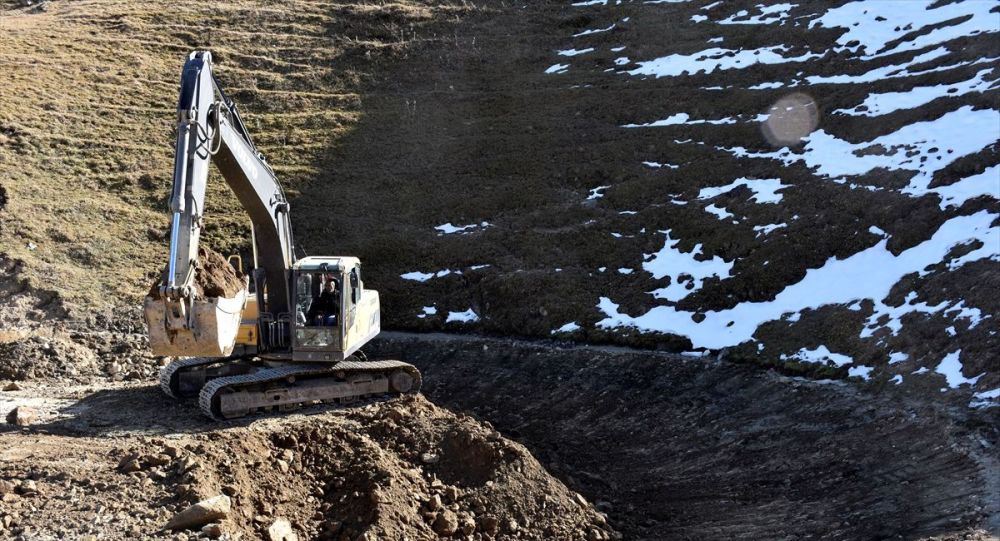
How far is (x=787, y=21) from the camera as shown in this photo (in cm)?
3750

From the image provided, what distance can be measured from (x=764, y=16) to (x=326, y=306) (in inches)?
1071

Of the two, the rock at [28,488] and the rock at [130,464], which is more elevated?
the rock at [28,488]

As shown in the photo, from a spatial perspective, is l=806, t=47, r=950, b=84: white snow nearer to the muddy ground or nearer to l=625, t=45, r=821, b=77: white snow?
l=625, t=45, r=821, b=77: white snow

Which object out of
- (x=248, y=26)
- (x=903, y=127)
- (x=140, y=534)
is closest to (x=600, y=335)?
(x=903, y=127)

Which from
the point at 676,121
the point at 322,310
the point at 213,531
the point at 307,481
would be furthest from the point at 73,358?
the point at 676,121

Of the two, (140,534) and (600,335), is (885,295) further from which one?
(140,534)

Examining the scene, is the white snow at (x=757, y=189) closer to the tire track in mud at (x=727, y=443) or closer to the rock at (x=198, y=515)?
the tire track in mud at (x=727, y=443)

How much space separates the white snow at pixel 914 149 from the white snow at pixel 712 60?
7599 mm

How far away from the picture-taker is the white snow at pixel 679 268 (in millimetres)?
22938

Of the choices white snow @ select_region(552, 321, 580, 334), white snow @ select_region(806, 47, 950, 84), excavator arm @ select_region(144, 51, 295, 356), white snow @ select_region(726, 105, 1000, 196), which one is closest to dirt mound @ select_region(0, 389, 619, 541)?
excavator arm @ select_region(144, 51, 295, 356)

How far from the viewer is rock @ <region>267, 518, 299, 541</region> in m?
11.1

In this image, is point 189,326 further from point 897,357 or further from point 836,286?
point 836,286

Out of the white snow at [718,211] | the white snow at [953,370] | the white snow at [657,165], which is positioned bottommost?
the white snow at [953,370]

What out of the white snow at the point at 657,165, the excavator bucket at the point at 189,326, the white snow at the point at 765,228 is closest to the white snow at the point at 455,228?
the white snow at the point at 657,165
